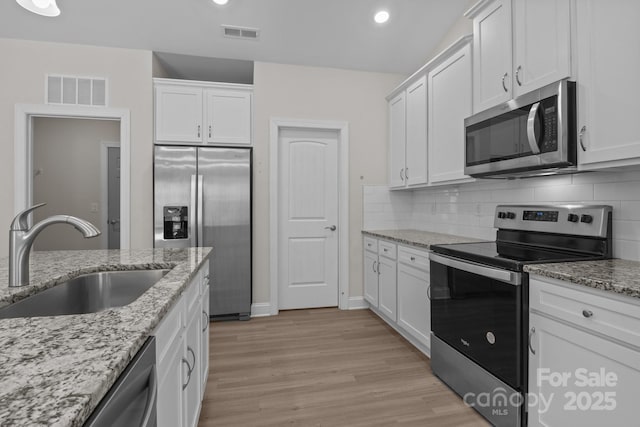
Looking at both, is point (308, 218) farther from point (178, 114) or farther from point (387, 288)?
point (178, 114)

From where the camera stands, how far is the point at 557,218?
6.59ft


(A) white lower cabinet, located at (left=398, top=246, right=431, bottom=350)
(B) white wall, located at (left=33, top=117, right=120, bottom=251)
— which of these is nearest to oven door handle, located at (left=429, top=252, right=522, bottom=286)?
(A) white lower cabinet, located at (left=398, top=246, right=431, bottom=350)

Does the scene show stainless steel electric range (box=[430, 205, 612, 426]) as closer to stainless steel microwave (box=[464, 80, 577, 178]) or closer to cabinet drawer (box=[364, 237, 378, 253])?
stainless steel microwave (box=[464, 80, 577, 178])

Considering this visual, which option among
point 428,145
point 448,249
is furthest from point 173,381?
point 428,145

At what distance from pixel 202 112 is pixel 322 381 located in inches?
110

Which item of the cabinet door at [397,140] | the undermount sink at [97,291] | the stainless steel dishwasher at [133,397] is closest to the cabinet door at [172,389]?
the stainless steel dishwasher at [133,397]

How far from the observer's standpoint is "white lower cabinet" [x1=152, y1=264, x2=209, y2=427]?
3.25 ft

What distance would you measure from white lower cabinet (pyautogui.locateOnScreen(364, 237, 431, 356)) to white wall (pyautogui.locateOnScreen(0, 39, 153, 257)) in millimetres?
2340

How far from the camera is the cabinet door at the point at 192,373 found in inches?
52.6

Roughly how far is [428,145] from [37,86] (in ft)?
12.3

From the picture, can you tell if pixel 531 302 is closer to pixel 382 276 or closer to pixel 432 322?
pixel 432 322

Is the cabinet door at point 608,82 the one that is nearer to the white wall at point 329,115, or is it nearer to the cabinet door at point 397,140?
the cabinet door at point 397,140

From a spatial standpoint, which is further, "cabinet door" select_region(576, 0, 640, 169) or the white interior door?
the white interior door

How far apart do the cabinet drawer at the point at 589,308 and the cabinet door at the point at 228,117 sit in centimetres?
297
